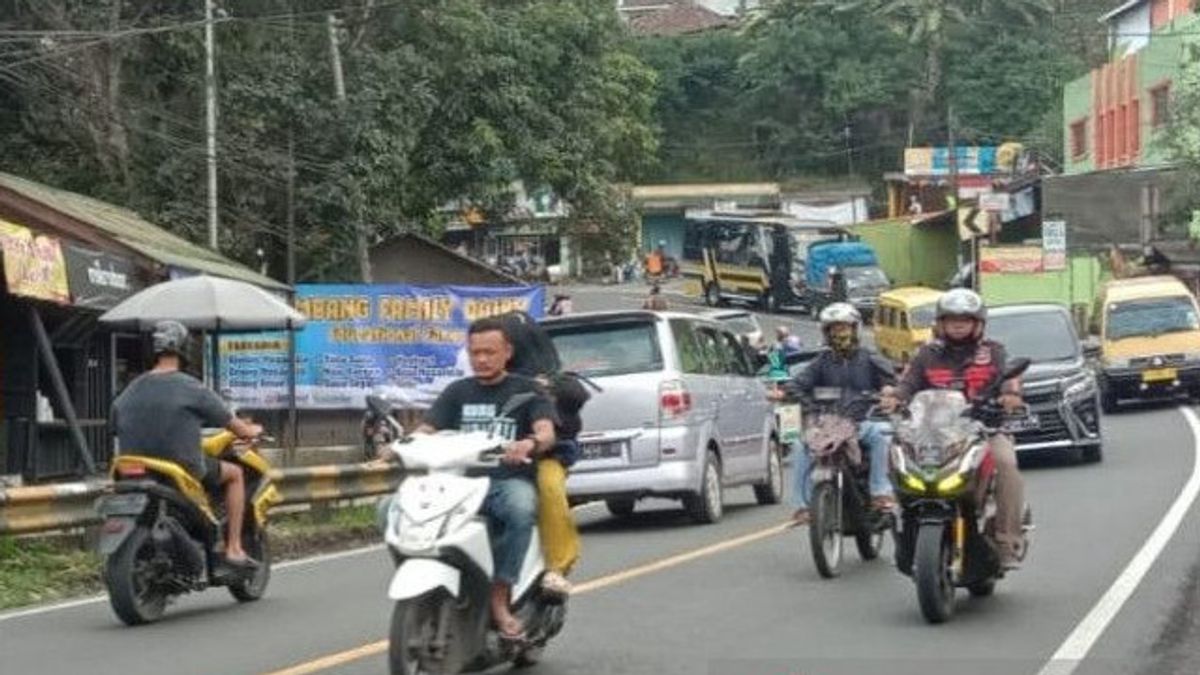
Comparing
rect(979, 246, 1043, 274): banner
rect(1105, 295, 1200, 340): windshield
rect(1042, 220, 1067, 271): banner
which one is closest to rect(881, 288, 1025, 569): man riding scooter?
rect(1105, 295, 1200, 340): windshield

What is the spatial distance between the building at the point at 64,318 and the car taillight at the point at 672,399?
700 centimetres

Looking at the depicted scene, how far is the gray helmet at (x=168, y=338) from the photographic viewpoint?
39.5 ft

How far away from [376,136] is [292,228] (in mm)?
2366

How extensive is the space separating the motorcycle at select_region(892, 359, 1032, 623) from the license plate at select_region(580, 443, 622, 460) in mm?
6000

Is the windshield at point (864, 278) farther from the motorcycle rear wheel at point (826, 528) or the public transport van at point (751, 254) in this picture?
the motorcycle rear wheel at point (826, 528)

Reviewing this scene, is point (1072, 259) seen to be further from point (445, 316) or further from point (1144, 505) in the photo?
point (1144, 505)

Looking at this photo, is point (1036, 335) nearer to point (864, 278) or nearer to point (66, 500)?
point (66, 500)

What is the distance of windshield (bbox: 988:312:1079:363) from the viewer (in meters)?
23.1

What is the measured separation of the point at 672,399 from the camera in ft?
55.2

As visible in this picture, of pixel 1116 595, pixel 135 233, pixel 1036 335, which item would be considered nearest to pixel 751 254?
pixel 135 233

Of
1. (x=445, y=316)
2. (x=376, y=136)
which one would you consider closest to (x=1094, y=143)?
(x=376, y=136)

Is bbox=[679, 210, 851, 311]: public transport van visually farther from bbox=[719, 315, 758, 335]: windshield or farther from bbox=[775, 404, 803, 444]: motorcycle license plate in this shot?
bbox=[775, 404, 803, 444]: motorcycle license plate

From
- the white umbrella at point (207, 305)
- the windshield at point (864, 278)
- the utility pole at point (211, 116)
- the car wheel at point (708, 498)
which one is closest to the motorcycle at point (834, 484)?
the car wheel at point (708, 498)

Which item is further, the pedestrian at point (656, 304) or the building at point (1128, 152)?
the building at point (1128, 152)
